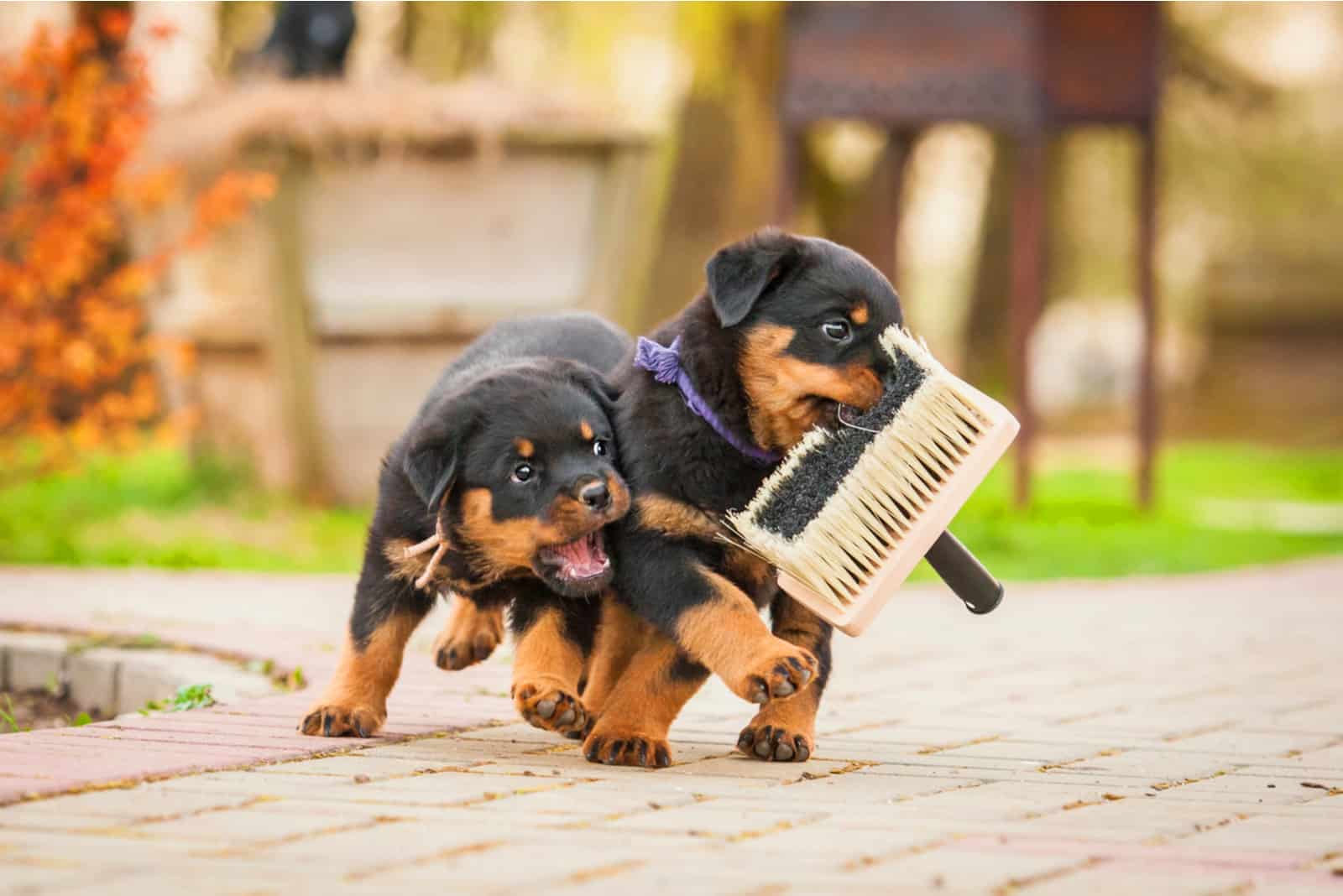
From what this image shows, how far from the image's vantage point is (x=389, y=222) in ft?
32.7

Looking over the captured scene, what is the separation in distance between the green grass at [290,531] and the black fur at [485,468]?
3.80 meters

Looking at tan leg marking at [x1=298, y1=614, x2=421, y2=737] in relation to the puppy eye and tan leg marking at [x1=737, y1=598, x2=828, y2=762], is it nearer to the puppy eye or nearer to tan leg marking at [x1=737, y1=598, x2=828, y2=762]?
tan leg marking at [x1=737, y1=598, x2=828, y2=762]

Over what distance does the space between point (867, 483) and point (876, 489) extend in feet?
0.09

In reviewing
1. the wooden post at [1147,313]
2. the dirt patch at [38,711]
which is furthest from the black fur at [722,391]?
the wooden post at [1147,313]

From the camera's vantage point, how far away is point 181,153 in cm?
1003

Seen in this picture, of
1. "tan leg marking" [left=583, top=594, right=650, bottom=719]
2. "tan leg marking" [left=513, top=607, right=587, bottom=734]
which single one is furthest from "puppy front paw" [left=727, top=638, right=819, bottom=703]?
"tan leg marking" [left=583, top=594, right=650, bottom=719]

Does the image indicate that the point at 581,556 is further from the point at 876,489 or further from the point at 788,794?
the point at 788,794

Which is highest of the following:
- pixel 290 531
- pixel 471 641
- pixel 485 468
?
pixel 485 468

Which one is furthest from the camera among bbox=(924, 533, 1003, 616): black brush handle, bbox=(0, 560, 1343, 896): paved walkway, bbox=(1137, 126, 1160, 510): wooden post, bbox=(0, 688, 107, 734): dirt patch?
bbox=(1137, 126, 1160, 510): wooden post

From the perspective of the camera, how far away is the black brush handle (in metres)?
3.98

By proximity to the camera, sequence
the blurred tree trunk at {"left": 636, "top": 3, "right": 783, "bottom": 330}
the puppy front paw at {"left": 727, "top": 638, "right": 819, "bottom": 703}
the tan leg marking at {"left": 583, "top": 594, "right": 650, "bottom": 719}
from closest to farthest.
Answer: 1. the puppy front paw at {"left": 727, "top": 638, "right": 819, "bottom": 703}
2. the tan leg marking at {"left": 583, "top": 594, "right": 650, "bottom": 719}
3. the blurred tree trunk at {"left": 636, "top": 3, "right": 783, "bottom": 330}

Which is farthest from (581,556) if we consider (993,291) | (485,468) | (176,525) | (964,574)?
(993,291)

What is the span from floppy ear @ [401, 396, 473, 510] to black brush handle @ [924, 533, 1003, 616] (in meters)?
1.05

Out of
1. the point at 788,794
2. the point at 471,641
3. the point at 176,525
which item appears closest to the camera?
the point at 788,794
